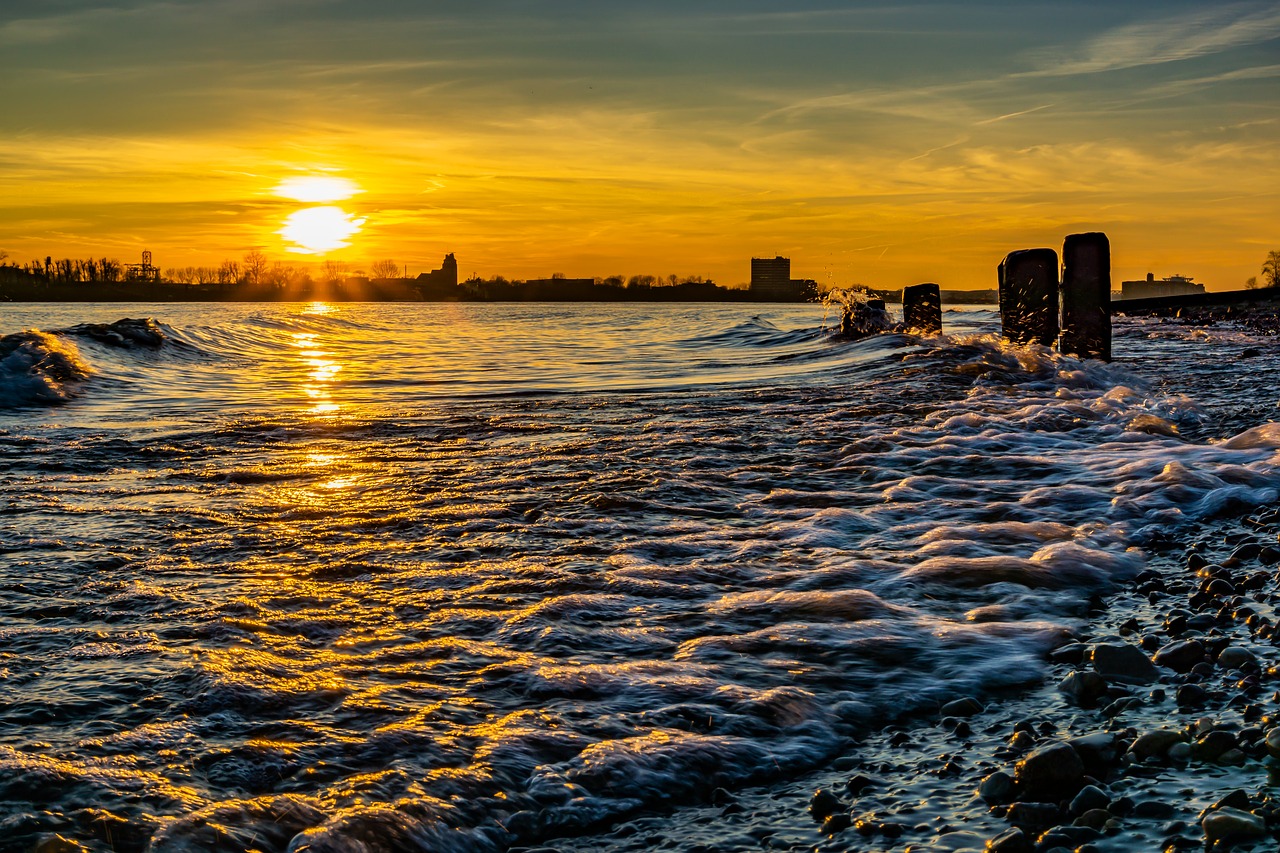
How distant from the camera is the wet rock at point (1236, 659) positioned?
9.68 ft

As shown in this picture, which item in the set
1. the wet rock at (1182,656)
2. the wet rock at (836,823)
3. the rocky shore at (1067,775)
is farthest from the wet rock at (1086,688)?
the wet rock at (836,823)

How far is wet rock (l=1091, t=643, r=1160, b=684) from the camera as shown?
295cm

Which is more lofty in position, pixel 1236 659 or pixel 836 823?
pixel 1236 659

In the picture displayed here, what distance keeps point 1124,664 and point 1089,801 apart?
0.94 metres

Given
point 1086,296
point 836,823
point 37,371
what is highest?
point 1086,296

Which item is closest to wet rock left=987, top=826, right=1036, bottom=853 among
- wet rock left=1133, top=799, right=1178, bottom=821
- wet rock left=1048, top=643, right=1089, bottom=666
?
wet rock left=1133, top=799, right=1178, bottom=821

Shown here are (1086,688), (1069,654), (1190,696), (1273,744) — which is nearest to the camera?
(1273,744)

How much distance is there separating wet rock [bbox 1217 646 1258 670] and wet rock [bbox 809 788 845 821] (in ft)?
4.93

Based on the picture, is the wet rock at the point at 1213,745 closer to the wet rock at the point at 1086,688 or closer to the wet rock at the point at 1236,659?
the wet rock at the point at 1086,688

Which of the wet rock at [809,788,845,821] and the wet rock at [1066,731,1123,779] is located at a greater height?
the wet rock at [1066,731,1123,779]

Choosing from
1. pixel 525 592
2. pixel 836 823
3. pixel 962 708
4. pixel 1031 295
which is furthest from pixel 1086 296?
pixel 836 823

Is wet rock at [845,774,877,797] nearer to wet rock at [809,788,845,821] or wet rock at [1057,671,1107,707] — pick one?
wet rock at [809,788,845,821]

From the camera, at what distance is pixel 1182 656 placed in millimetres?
3035

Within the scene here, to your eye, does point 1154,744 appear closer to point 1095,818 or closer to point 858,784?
point 1095,818
